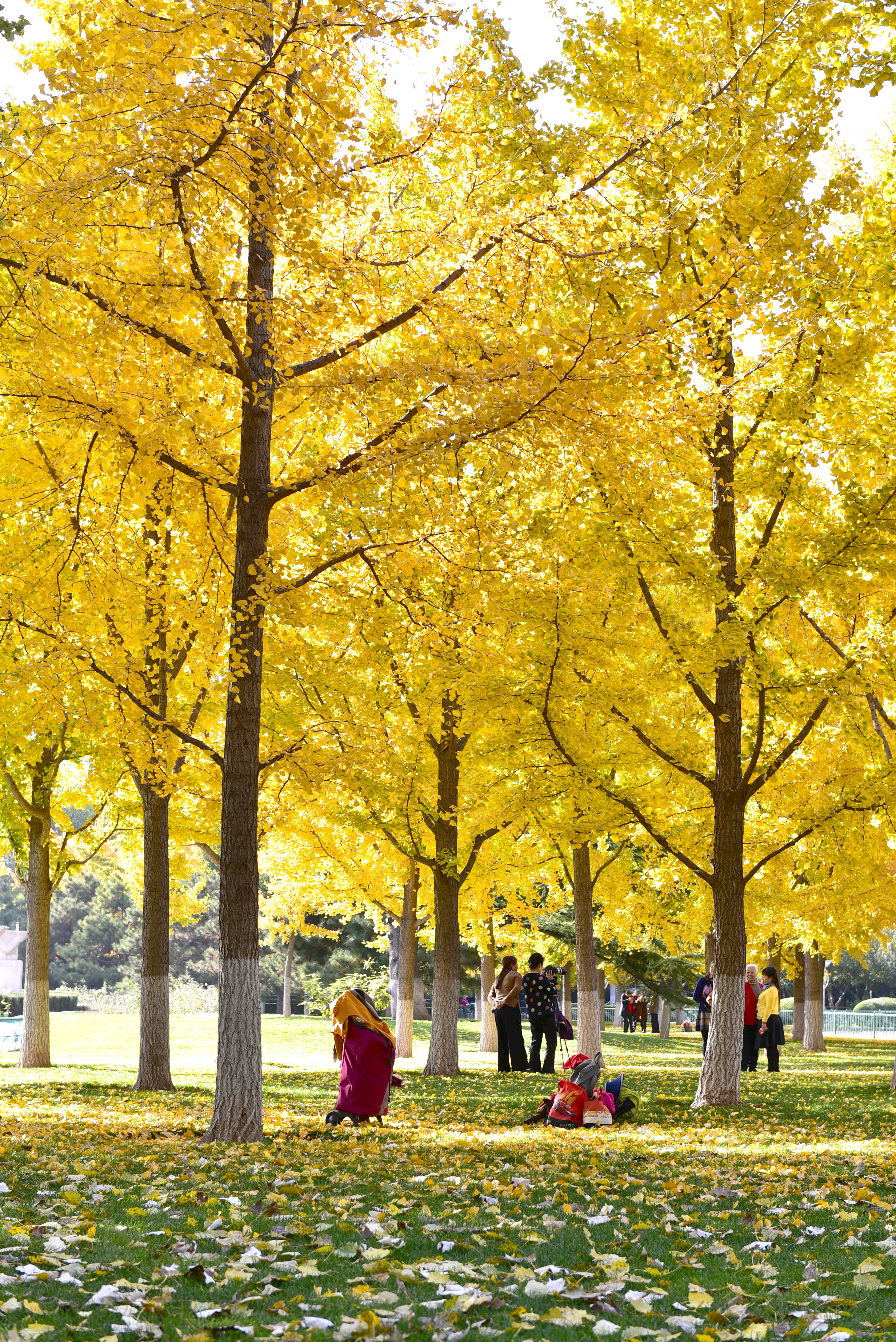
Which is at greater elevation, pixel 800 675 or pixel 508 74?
pixel 508 74

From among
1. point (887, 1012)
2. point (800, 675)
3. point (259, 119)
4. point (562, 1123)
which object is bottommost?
point (887, 1012)

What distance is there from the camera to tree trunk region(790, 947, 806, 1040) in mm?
29297

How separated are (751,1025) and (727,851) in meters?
6.61

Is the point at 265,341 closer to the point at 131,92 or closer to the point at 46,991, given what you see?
the point at 131,92

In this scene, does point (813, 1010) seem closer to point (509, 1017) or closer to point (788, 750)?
point (509, 1017)

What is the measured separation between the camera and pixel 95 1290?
3.65 meters

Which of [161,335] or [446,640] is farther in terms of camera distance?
[446,640]

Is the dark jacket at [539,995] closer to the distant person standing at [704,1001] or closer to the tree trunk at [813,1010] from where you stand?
the distant person standing at [704,1001]

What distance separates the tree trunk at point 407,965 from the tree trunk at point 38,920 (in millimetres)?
5318

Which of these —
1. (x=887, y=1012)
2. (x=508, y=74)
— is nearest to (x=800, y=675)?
(x=508, y=74)

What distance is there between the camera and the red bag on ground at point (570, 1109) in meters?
9.23

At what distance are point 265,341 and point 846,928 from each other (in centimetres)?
1731

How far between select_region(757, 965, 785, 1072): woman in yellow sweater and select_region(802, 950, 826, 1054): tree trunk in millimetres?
8974

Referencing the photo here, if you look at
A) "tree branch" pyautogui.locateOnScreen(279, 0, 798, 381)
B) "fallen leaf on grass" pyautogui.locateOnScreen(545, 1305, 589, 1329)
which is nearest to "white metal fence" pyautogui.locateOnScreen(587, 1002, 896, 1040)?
"tree branch" pyautogui.locateOnScreen(279, 0, 798, 381)
